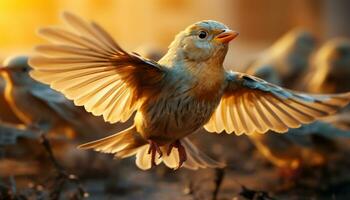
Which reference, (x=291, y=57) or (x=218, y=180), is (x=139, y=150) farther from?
(x=291, y=57)

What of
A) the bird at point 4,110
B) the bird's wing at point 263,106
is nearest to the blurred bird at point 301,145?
the bird's wing at point 263,106

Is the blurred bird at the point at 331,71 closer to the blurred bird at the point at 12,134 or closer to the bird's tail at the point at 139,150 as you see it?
the blurred bird at the point at 12,134

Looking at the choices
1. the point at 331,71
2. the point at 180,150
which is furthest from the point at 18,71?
the point at 331,71

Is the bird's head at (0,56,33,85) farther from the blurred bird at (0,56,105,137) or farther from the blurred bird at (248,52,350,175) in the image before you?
the blurred bird at (248,52,350,175)

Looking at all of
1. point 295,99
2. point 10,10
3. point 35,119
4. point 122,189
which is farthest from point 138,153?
point 10,10

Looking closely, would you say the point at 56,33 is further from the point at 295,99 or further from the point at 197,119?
the point at 295,99
